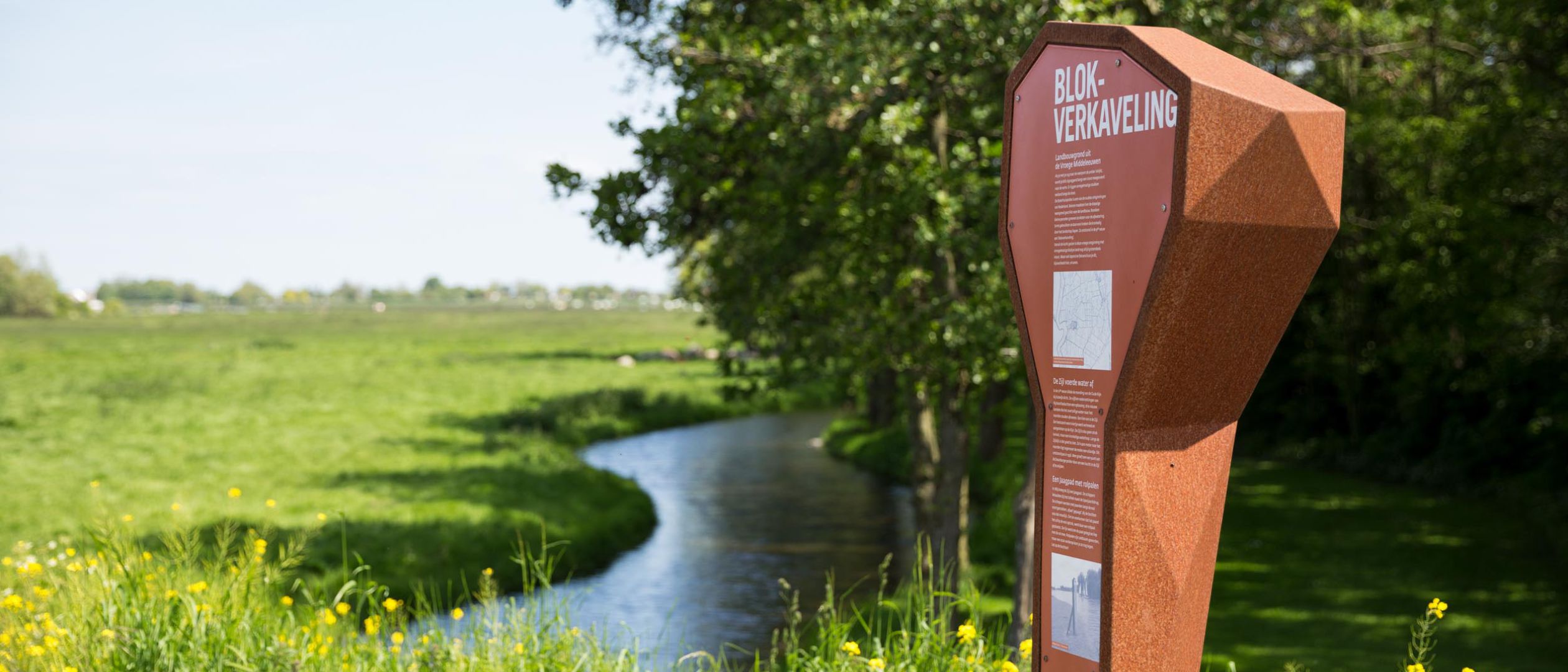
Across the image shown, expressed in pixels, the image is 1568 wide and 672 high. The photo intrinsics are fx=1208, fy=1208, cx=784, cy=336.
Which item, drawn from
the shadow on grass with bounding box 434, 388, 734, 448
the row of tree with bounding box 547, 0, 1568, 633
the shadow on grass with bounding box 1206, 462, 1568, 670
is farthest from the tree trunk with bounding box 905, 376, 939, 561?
the shadow on grass with bounding box 434, 388, 734, 448

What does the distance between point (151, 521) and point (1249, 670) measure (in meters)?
18.5

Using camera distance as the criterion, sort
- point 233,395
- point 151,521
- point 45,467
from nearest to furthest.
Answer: point 151,521
point 45,467
point 233,395

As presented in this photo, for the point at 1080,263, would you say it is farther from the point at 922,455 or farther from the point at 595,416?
the point at 595,416

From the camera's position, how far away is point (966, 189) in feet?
37.1

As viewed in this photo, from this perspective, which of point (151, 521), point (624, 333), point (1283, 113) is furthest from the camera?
point (624, 333)

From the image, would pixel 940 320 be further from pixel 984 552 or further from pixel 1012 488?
pixel 1012 488

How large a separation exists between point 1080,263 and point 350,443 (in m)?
32.2

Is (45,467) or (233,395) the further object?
(233,395)

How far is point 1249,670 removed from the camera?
40.5ft

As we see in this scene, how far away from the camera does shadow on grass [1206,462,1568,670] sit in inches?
504

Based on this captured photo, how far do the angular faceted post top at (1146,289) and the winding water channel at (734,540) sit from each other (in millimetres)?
6989

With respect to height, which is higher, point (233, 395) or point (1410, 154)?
A: point (1410, 154)

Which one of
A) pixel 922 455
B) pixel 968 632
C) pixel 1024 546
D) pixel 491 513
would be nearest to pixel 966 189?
pixel 1024 546

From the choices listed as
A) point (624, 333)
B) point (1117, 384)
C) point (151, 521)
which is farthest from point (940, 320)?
point (624, 333)
